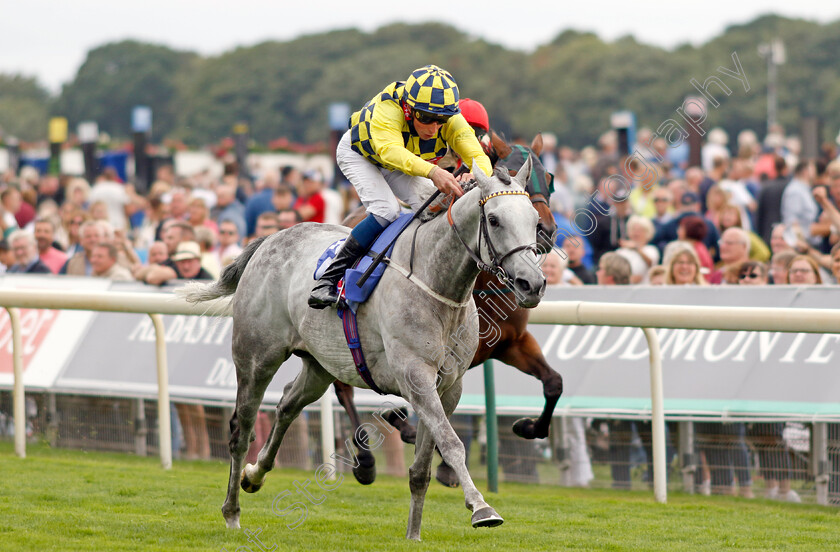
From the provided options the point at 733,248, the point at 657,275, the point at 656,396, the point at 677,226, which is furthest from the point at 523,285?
the point at 677,226

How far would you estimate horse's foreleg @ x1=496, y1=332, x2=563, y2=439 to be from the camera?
6391 mm

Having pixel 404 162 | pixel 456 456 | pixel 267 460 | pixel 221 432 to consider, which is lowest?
pixel 221 432

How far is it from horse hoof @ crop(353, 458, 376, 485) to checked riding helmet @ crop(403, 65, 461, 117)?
2.27m

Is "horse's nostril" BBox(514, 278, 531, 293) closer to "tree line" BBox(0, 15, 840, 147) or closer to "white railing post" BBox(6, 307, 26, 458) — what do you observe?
"white railing post" BBox(6, 307, 26, 458)

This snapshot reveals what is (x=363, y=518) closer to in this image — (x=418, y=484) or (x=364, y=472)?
(x=364, y=472)

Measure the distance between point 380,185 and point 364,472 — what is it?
1.79 meters

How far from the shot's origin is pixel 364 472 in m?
6.65

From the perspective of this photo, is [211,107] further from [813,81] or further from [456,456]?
[456,456]

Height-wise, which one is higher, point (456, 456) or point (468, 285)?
point (468, 285)

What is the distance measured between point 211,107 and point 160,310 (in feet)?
286

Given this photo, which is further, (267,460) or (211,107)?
(211,107)

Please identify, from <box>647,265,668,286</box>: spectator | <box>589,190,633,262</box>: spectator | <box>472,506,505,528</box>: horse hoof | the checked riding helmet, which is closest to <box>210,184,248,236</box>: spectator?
<box>589,190,633,262</box>: spectator

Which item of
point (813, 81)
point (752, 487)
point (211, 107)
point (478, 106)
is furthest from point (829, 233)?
point (211, 107)

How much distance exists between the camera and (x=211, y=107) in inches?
3642
